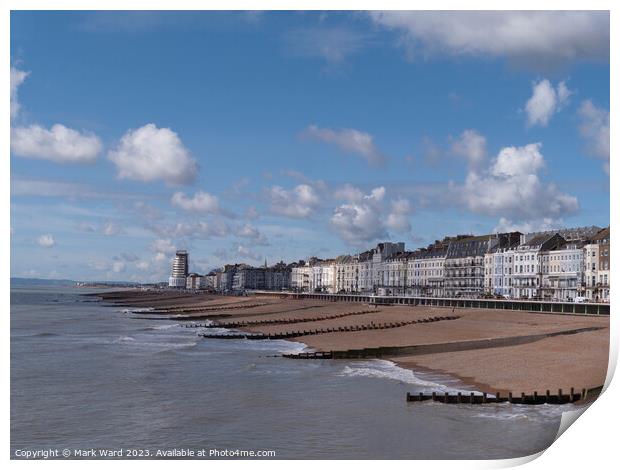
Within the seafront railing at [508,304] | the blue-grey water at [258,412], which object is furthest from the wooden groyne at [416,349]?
the seafront railing at [508,304]

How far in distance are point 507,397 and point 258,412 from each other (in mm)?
7263

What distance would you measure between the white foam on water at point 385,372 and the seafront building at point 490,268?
27.4 m

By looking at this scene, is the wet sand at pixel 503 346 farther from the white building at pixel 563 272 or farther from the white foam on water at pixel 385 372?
the white building at pixel 563 272

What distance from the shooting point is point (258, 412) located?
1947cm

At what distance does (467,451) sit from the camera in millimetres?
15750

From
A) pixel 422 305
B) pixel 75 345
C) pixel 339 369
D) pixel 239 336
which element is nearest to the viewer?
pixel 339 369

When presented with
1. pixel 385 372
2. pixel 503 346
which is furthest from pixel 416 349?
pixel 385 372

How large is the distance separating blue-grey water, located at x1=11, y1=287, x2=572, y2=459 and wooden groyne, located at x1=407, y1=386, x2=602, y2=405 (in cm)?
31

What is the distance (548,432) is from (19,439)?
1297cm

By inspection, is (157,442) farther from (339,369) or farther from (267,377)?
(339,369)

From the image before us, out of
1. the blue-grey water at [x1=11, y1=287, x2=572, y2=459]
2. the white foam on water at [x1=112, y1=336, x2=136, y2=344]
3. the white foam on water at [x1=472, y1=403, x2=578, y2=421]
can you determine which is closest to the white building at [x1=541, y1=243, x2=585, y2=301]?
the white foam on water at [x1=112, y1=336, x2=136, y2=344]
